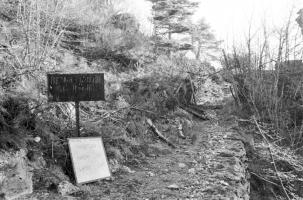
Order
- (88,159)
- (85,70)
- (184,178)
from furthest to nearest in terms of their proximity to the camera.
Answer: (85,70) → (184,178) → (88,159)

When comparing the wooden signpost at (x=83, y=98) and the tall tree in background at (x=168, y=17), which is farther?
the tall tree in background at (x=168, y=17)

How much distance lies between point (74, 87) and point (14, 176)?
1768 mm

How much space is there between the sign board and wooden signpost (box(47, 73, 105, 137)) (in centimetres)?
30

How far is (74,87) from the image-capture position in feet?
17.2

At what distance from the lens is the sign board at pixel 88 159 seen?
480 centimetres

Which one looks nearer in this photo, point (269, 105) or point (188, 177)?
point (188, 177)

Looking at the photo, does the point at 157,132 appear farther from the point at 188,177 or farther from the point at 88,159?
the point at 88,159

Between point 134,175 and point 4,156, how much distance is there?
2.25 m

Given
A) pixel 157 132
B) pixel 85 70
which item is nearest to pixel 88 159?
pixel 157 132

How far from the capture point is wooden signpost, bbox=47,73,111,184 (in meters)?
4.87

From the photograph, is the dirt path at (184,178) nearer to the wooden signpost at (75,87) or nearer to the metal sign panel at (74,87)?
the wooden signpost at (75,87)

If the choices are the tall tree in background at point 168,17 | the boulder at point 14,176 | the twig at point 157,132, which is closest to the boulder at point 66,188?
the boulder at point 14,176

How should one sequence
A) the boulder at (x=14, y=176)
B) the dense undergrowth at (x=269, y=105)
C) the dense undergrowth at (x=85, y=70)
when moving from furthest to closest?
the dense undergrowth at (x=269, y=105) → the dense undergrowth at (x=85, y=70) → the boulder at (x=14, y=176)

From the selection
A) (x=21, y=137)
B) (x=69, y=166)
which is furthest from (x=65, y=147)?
(x=21, y=137)
